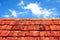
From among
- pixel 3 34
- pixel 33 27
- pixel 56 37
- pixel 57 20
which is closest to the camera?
pixel 56 37

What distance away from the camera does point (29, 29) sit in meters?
4.39

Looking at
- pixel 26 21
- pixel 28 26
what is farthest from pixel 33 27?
pixel 26 21

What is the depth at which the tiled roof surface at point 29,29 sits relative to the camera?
157 inches

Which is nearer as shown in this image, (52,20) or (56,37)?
(56,37)

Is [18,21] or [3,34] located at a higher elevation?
[18,21]

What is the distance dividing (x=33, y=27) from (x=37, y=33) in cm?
40

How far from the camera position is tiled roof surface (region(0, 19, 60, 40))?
4.00 meters

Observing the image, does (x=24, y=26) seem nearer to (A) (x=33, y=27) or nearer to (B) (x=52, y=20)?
(A) (x=33, y=27)

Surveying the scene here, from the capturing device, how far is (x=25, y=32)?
424 centimetres

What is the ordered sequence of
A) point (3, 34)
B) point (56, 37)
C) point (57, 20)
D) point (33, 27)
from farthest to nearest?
1. point (57, 20)
2. point (33, 27)
3. point (3, 34)
4. point (56, 37)

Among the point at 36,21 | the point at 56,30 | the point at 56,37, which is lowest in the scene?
the point at 56,37

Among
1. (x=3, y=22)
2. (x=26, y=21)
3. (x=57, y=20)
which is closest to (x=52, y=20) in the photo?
(x=57, y=20)

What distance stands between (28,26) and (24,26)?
0.45 feet

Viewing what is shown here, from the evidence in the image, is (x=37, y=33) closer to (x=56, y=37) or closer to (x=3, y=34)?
(x=56, y=37)
